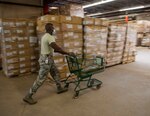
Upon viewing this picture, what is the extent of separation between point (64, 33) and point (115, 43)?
2.60 metres

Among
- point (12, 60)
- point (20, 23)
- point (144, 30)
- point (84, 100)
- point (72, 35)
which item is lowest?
point (84, 100)

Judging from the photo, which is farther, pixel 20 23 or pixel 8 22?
pixel 20 23

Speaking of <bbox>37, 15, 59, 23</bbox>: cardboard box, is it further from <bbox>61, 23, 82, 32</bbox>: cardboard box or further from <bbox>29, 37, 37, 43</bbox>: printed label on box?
<bbox>29, 37, 37, 43</bbox>: printed label on box

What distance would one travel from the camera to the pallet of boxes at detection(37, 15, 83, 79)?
4180 mm

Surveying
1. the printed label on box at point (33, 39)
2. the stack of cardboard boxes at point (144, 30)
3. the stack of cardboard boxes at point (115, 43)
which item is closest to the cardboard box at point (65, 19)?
the printed label on box at point (33, 39)

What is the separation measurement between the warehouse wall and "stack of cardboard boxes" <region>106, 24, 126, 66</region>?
3161 mm

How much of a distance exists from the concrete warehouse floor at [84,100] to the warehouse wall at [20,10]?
2715mm

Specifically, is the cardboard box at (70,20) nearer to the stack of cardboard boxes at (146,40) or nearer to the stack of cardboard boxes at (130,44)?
the stack of cardboard boxes at (130,44)

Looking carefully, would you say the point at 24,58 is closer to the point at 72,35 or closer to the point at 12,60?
the point at 12,60

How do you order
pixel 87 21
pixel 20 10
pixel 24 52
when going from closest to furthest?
1. pixel 87 21
2. pixel 24 52
3. pixel 20 10

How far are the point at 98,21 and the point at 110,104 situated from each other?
3.01 meters

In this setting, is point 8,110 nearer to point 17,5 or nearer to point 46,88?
point 46,88

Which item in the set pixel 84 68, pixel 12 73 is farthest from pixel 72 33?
pixel 12 73

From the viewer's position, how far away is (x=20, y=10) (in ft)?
19.9
